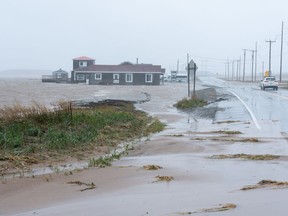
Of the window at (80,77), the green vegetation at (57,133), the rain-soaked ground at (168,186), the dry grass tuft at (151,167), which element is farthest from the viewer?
the window at (80,77)

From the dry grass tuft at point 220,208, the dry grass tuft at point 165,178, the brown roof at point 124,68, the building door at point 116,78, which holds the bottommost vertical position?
the dry grass tuft at point 165,178

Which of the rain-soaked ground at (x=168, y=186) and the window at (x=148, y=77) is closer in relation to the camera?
the rain-soaked ground at (x=168, y=186)

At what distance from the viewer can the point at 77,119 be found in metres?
17.9

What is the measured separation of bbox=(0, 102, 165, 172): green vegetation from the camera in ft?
39.9

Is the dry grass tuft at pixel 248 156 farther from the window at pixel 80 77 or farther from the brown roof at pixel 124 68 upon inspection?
the window at pixel 80 77

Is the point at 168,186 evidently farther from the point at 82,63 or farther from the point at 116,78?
the point at 82,63

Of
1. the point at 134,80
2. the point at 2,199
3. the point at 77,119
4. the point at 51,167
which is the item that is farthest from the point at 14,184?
the point at 134,80

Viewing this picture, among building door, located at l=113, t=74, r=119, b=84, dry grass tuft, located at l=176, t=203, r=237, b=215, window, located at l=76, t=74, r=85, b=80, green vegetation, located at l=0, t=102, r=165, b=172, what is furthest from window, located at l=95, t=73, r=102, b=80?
dry grass tuft, located at l=176, t=203, r=237, b=215

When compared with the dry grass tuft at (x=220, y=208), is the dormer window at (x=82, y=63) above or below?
above

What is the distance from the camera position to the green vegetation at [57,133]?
1217 cm

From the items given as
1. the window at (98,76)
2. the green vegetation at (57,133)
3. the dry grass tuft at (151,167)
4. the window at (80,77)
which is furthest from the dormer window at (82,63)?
the dry grass tuft at (151,167)

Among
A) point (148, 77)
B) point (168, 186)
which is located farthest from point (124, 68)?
point (168, 186)

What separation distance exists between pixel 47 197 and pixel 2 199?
72 cm

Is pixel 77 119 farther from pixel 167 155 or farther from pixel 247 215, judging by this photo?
pixel 247 215
